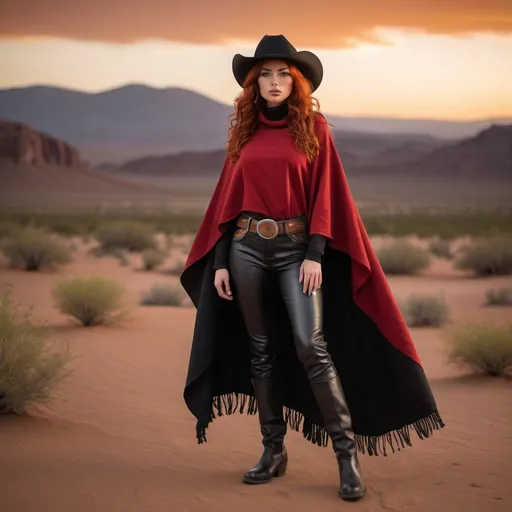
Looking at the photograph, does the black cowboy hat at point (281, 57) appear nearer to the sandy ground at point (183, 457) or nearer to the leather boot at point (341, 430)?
the leather boot at point (341, 430)

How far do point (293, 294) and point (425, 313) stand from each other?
328 inches

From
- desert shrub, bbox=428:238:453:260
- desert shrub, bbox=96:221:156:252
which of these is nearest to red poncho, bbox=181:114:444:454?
desert shrub, bbox=428:238:453:260

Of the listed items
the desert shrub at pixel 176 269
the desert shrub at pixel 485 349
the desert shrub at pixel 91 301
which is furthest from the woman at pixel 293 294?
the desert shrub at pixel 176 269

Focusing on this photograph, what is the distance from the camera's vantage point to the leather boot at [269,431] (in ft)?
17.3

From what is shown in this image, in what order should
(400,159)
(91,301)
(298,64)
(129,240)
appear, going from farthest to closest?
1. (400,159)
2. (129,240)
3. (91,301)
4. (298,64)

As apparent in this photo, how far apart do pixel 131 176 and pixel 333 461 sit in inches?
4012

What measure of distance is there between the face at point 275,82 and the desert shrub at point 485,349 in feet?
15.1

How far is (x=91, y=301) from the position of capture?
475 inches

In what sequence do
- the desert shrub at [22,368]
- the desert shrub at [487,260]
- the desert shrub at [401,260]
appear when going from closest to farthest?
1. the desert shrub at [22,368]
2. the desert shrub at [487,260]
3. the desert shrub at [401,260]

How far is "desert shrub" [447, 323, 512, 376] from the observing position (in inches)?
354

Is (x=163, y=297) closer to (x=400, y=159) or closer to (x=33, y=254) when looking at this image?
(x=33, y=254)

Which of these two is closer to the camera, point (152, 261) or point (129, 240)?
point (152, 261)

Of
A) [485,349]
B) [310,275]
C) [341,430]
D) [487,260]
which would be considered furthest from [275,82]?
[487,260]

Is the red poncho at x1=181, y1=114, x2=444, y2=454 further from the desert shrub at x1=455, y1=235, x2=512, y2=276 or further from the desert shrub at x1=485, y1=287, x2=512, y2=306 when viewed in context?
the desert shrub at x1=455, y1=235, x2=512, y2=276
